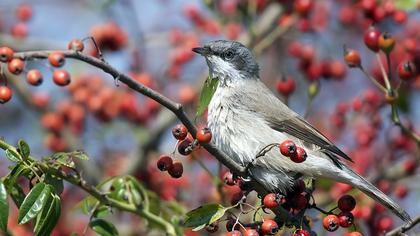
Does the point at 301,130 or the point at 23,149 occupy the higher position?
the point at 301,130

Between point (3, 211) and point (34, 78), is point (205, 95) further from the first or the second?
point (3, 211)

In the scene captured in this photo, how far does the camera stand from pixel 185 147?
10.3 feet

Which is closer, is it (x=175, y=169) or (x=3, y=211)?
(x=3, y=211)

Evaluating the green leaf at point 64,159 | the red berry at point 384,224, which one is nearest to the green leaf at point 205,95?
the green leaf at point 64,159

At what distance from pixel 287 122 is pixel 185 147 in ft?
4.95

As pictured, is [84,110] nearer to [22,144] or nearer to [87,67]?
[87,67]

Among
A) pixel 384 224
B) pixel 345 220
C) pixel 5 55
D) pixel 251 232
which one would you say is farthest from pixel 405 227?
pixel 5 55

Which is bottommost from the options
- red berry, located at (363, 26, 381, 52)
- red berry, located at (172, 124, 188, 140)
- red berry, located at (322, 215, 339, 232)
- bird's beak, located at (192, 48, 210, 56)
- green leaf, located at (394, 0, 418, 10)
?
red berry, located at (322, 215, 339, 232)

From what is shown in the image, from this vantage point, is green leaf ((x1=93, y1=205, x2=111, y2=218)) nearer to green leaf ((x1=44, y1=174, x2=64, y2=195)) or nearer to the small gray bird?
green leaf ((x1=44, y1=174, x2=64, y2=195))

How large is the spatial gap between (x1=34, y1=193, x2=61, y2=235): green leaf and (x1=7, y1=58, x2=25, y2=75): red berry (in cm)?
71

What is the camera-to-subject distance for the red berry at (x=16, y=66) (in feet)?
10.9

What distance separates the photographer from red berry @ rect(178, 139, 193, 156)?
3.13 metres

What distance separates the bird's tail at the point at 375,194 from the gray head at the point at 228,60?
1118mm

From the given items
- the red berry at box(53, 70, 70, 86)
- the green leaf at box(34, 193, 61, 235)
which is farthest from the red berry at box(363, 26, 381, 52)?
the green leaf at box(34, 193, 61, 235)
